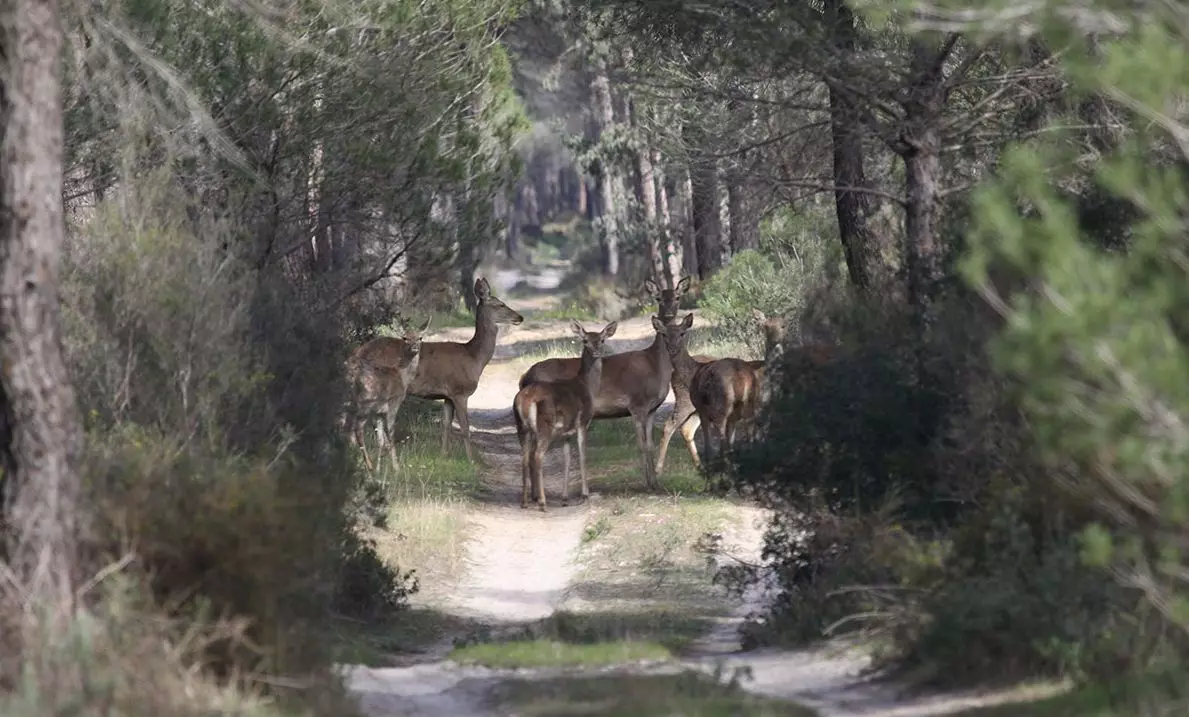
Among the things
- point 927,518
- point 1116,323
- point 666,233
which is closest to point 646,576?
point 927,518

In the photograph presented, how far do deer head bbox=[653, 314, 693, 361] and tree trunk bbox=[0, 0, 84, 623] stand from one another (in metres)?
14.1

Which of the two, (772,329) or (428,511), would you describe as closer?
(428,511)

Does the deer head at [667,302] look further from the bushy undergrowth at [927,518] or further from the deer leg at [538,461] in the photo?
the bushy undergrowth at [927,518]

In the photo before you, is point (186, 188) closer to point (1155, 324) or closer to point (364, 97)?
point (364, 97)

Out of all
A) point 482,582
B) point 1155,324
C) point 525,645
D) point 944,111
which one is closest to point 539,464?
point 482,582

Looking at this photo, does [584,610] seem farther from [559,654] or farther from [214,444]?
[214,444]

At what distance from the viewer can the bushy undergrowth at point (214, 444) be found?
33.8 ft

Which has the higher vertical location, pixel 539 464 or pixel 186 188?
pixel 186 188

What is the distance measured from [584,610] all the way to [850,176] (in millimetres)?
6750

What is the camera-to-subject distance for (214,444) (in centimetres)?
1274

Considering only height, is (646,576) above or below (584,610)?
above

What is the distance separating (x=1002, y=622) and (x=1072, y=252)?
3.70 m

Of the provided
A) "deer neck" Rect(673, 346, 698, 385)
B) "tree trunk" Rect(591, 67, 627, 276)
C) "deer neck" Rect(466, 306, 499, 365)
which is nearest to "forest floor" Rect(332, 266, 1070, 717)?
"deer neck" Rect(673, 346, 698, 385)

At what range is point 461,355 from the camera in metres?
26.3
